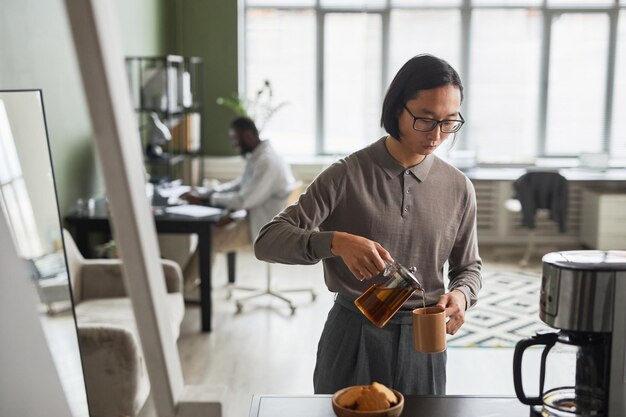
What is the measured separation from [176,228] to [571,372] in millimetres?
3584

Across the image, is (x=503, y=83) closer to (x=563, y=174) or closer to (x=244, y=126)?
(x=563, y=174)

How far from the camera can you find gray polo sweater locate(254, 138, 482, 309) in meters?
1.97

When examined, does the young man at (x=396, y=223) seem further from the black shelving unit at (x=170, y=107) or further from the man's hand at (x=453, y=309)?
the black shelving unit at (x=170, y=107)

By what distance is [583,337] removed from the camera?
4.79 ft

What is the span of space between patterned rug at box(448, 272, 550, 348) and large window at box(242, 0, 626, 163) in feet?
6.00

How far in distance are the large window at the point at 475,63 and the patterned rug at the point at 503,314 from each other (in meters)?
1.83

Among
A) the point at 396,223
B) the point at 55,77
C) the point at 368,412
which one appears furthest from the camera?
the point at 55,77

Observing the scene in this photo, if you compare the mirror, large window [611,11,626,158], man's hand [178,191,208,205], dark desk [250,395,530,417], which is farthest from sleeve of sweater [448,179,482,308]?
large window [611,11,626,158]

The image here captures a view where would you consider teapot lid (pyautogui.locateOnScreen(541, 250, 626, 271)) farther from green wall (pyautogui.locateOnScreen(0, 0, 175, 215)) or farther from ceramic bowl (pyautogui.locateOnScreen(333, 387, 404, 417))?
green wall (pyautogui.locateOnScreen(0, 0, 175, 215))

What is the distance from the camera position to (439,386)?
2043 mm

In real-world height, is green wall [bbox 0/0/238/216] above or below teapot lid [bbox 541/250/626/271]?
above

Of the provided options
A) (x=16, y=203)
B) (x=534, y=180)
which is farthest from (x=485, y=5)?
(x=16, y=203)

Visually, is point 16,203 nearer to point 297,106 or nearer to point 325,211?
point 325,211

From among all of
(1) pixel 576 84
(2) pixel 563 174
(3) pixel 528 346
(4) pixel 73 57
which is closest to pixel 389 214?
(3) pixel 528 346
